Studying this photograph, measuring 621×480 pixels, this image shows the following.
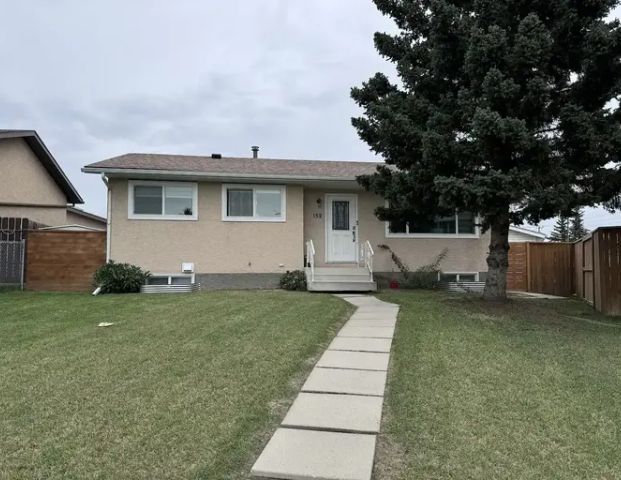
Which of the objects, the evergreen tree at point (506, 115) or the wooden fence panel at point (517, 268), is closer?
the evergreen tree at point (506, 115)

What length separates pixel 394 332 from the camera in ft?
22.4

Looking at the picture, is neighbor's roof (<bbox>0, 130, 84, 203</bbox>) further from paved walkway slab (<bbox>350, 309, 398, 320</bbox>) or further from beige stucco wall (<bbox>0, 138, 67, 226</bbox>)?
paved walkway slab (<bbox>350, 309, 398, 320</bbox>)

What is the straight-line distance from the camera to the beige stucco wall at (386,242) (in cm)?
1406

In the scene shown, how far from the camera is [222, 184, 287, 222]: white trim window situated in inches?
522

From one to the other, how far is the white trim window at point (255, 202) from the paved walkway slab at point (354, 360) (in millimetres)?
8075

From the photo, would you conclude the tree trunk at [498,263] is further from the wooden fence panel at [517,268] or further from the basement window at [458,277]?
the wooden fence panel at [517,268]

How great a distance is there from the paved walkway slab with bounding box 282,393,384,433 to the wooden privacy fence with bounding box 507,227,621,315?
A: 8.32m

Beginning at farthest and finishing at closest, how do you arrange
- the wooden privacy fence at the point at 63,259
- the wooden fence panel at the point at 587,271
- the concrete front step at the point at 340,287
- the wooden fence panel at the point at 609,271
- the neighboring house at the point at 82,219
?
the neighboring house at the point at 82,219 < the wooden privacy fence at the point at 63,259 < the concrete front step at the point at 340,287 < the wooden fence panel at the point at 587,271 < the wooden fence panel at the point at 609,271

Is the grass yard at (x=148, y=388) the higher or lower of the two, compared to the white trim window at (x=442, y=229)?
lower

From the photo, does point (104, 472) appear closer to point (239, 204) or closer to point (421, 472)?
point (421, 472)

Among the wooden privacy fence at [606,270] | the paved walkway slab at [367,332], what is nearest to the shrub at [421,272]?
the wooden privacy fence at [606,270]

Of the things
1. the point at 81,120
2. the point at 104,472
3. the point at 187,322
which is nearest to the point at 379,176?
the point at 187,322

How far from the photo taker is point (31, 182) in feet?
60.2

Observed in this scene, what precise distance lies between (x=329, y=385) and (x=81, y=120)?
2138 centimetres
